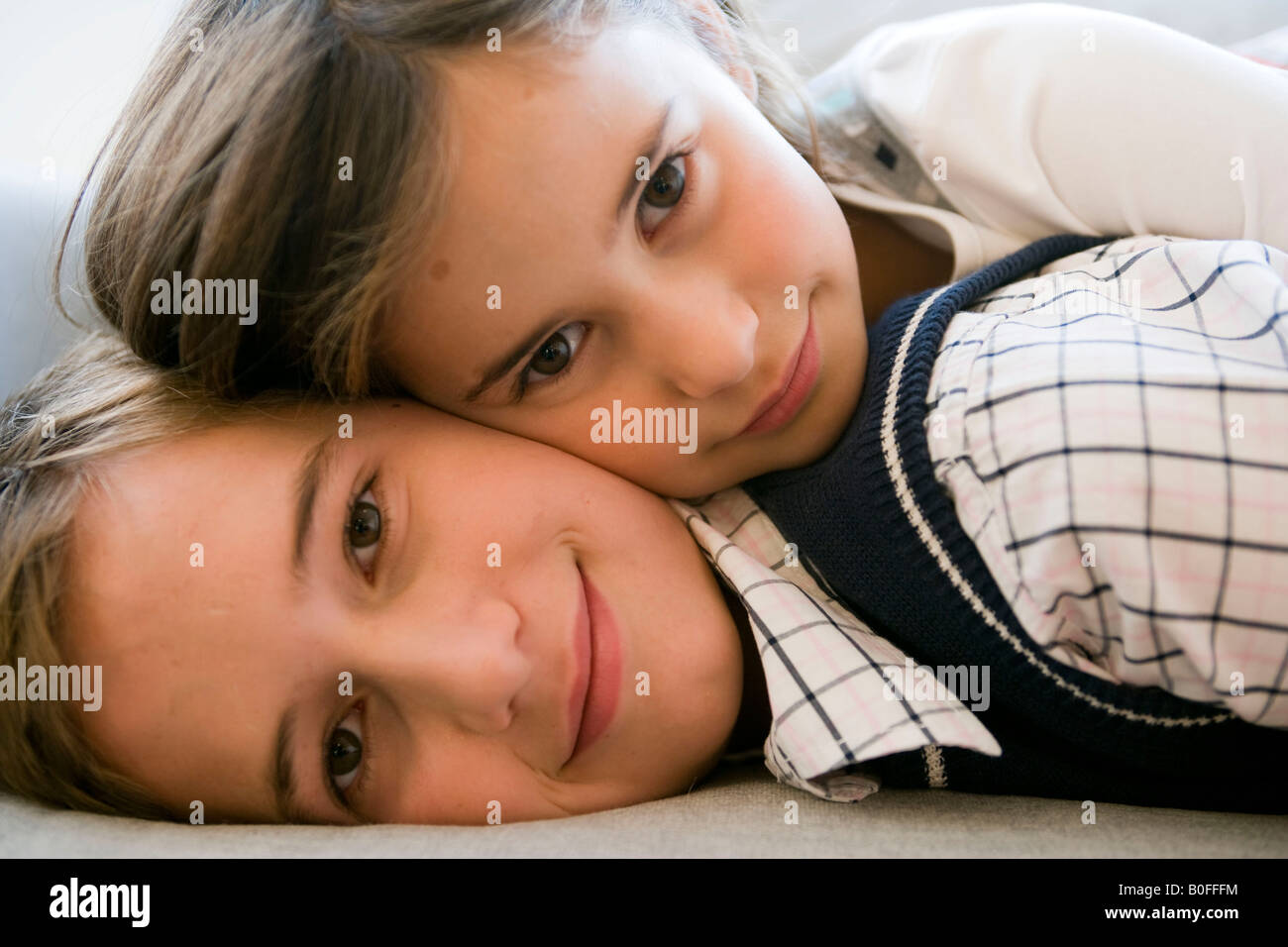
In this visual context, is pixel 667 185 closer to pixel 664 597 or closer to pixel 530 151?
pixel 530 151

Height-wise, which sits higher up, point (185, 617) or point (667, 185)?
point (667, 185)

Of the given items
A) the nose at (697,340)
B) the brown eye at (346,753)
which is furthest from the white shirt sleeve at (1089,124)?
the brown eye at (346,753)

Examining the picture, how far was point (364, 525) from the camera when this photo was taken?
710 mm

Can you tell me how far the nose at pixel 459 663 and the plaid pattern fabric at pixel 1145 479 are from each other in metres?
0.32

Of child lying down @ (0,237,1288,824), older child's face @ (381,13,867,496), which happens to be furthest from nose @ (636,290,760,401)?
child lying down @ (0,237,1288,824)

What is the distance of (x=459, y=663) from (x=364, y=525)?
14 centimetres

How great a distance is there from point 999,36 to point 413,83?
0.60 m

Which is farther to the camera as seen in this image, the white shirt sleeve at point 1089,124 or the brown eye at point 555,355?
the white shirt sleeve at point 1089,124

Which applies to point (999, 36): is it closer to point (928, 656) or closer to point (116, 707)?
point (928, 656)

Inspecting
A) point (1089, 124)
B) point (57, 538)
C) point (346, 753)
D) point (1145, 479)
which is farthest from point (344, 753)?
point (1089, 124)

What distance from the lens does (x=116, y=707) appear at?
0.66 metres

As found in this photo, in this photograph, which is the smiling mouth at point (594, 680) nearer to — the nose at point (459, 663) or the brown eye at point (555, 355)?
the nose at point (459, 663)

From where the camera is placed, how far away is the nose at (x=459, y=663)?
2.11 feet
